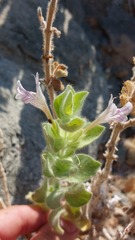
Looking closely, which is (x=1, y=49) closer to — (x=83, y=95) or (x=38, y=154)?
(x=38, y=154)

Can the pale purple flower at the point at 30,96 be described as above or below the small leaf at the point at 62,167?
above

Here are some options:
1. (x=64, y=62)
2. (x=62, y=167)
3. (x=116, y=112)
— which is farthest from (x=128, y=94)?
(x=64, y=62)

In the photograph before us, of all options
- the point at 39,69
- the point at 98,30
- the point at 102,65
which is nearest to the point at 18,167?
the point at 39,69

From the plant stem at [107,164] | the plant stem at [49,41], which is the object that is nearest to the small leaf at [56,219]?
the plant stem at [107,164]

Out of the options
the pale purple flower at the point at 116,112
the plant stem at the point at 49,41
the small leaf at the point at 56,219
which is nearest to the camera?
the pale purple flower at the point at 116,112

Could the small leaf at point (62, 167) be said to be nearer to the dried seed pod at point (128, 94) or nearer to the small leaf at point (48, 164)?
the small leaf at point (48, 164)

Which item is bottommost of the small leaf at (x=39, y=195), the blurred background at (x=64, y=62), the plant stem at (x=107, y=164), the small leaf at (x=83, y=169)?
the small leaf at (x=83, y=169)
